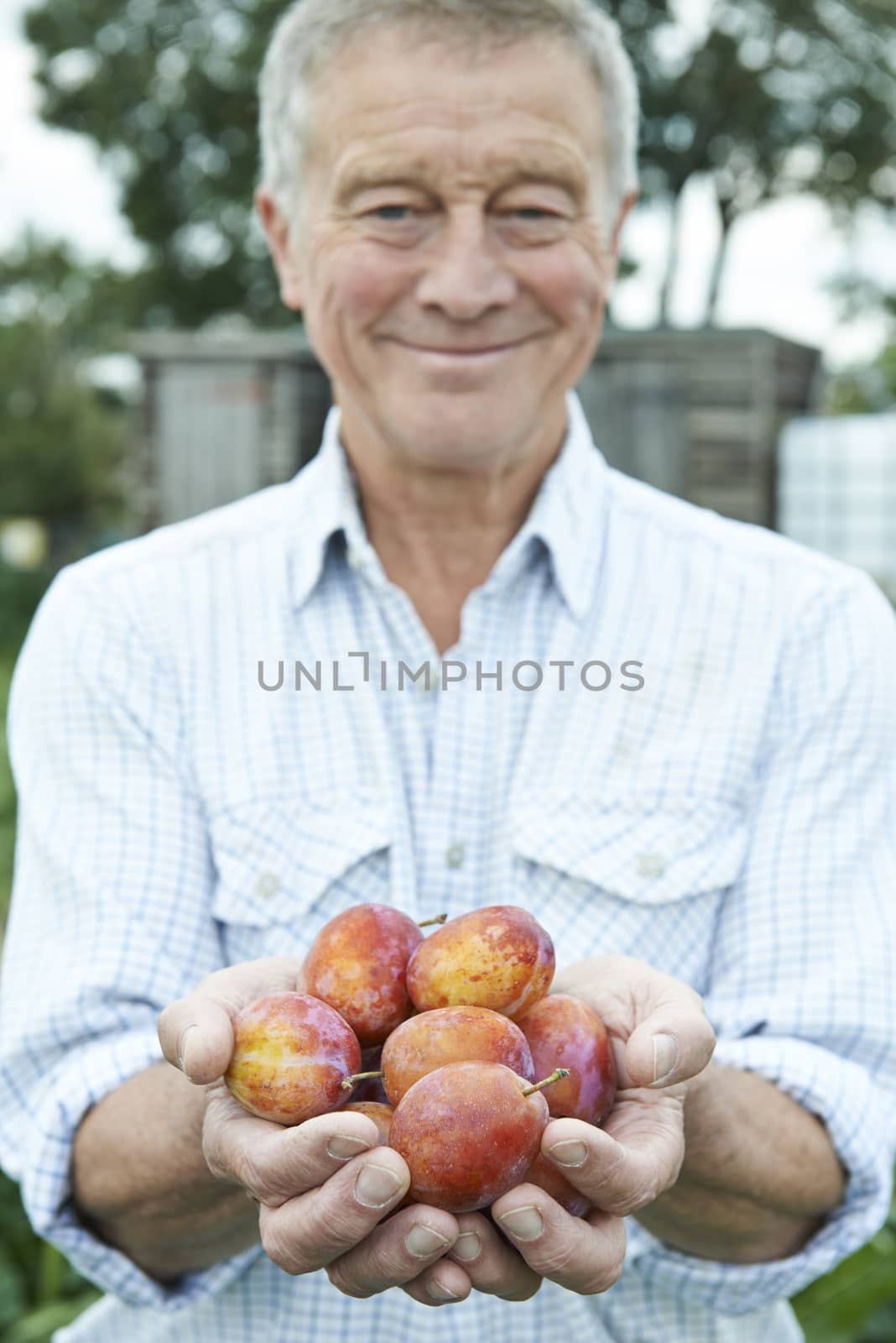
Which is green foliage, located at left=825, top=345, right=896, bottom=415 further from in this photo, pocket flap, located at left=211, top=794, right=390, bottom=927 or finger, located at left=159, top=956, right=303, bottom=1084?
finger, located at left=159, top=956, right=303, bottom=1084

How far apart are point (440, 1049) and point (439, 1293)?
0.75 feet

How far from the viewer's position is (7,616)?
16438 millimetres

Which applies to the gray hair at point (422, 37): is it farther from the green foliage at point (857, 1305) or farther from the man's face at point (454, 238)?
the green foliage at point (857, 1305)

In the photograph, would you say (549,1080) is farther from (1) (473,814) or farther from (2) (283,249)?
(2) (283,249)

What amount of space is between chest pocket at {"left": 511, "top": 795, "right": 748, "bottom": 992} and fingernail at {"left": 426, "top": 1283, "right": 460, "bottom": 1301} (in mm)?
707

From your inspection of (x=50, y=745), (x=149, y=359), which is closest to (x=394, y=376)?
(x=50, y=745)

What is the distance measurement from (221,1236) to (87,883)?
0.51m

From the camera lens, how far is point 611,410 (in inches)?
304

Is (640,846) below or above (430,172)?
below

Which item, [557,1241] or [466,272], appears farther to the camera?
[466,272]

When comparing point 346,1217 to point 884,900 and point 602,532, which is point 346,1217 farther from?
point 602,532

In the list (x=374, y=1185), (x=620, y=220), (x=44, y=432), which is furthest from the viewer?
(x=44, y=432)

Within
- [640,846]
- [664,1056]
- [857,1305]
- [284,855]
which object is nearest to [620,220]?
[640,846]

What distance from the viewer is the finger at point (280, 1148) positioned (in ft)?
4.14
